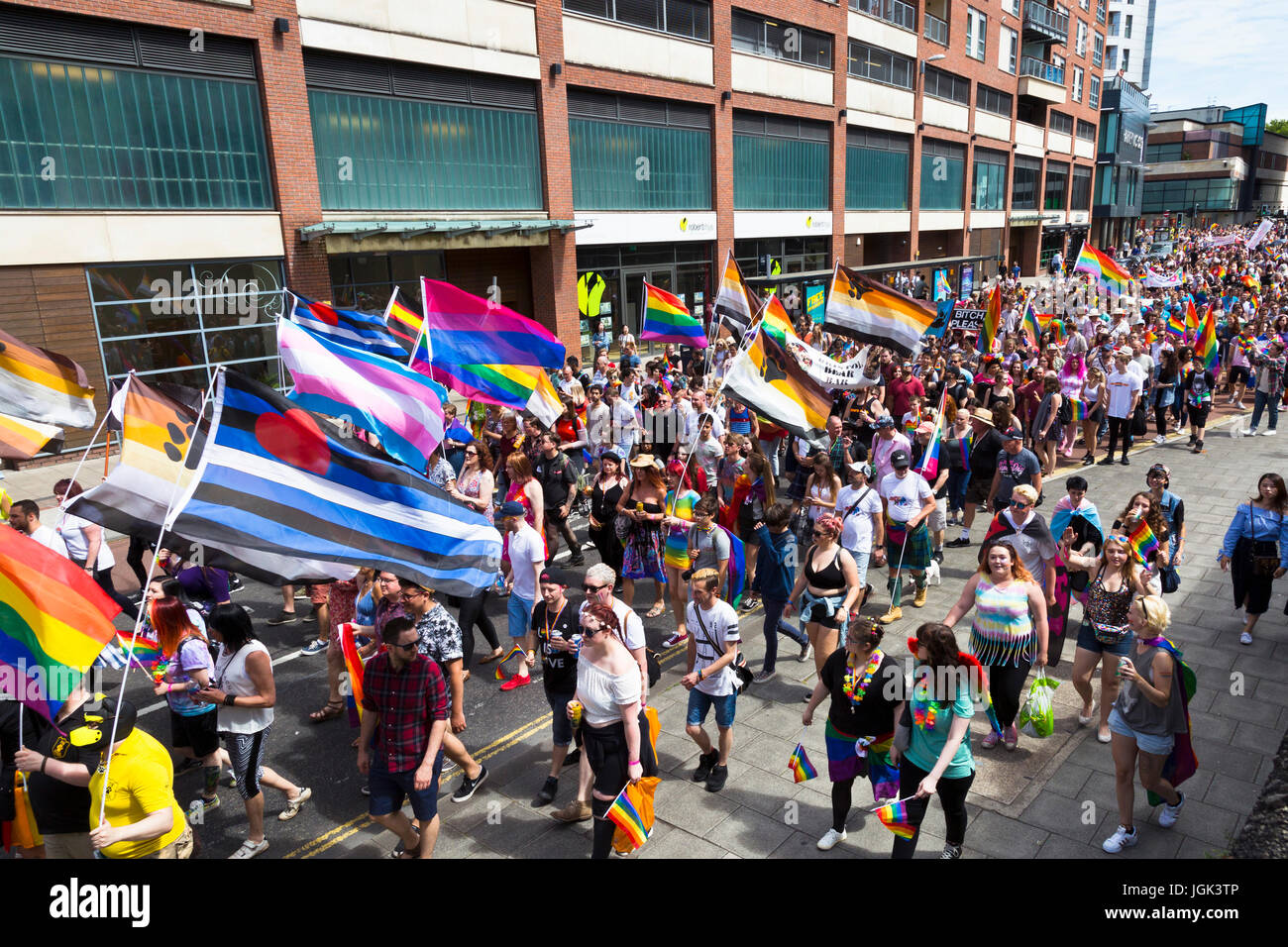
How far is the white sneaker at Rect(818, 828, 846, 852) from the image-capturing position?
5.20 metres

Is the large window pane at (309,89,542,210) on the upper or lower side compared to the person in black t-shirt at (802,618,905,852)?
upper

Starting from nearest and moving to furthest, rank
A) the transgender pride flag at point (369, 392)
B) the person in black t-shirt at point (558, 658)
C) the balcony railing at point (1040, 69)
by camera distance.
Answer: the person in black t-shirt at point (558, 658) → the transgender pride flag at point (369, 392) → the balcony railing at point (1040, 69)

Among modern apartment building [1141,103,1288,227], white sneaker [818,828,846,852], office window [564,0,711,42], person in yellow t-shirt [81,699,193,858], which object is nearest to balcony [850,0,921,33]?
office window [564,0,711,42]

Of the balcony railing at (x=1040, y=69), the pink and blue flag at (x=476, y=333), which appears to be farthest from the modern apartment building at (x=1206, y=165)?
the pink and blue flag at (x=476, y=333)

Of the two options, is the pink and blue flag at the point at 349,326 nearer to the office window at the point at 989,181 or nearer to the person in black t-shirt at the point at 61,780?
the person in black t-shirt at the point at 61,780

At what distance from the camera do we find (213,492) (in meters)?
4.54

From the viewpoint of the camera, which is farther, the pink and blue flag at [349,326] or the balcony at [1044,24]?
the balcony at [1044,24]

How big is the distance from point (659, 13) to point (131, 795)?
25352 mm

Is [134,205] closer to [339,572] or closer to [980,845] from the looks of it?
[339,572]

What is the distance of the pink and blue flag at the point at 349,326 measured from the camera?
351 inches

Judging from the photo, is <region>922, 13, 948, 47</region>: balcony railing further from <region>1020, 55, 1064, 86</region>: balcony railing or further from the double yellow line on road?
the double yellow line on road

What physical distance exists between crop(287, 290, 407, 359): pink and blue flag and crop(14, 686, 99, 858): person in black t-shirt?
5.06 m

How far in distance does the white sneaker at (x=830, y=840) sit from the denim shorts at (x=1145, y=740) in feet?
5.98

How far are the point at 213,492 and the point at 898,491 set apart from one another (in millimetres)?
6449
